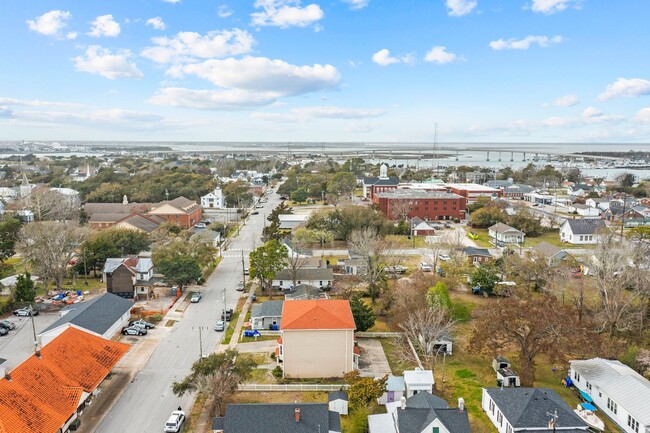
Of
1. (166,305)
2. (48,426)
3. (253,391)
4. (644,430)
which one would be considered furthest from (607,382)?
(166,305)

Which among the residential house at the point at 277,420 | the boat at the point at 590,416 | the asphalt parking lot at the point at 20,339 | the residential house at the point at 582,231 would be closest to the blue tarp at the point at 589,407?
the boat at the point at 590,416

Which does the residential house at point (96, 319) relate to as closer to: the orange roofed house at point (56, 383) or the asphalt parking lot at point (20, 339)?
the asphalt parking lot at point (20, 339)

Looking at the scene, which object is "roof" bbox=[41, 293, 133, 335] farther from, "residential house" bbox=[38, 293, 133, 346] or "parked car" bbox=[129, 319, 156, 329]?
"parked car" bbox=[129, 319, 156, 329]

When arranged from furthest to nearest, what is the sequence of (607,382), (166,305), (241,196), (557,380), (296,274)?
1. (241,196)
2. (296,274)
3. (166,305)
4. (557,380)
5. (607,382)

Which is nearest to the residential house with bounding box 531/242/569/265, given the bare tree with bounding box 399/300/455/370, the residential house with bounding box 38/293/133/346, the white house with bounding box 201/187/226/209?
the bare tree with bounding box 399/300/455/370

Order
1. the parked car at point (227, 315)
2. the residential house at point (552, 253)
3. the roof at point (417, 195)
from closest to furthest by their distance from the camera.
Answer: the parked car at point (227, 315) < the residential house at point (552, 253) < the roof at point (417, 195)

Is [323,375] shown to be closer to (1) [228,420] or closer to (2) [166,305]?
(1) [228,420]
